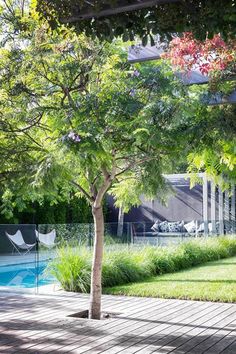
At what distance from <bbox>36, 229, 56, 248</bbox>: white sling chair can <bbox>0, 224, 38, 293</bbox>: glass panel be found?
241 millimetres

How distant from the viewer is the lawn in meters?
8.43

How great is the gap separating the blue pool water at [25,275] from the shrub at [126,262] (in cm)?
23

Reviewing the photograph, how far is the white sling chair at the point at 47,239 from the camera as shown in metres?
10.6

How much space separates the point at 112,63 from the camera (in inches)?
237

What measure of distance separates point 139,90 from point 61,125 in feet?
3.31

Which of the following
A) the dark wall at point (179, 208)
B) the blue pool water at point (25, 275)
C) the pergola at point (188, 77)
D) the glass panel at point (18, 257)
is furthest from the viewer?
the dark wall at point (179, 208)

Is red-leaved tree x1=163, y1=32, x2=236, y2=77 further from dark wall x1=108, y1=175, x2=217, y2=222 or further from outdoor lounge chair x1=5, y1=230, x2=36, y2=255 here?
dark wall x1=108, y1=175, x2=217, y2=222

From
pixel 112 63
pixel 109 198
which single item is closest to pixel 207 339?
pixel 112 63

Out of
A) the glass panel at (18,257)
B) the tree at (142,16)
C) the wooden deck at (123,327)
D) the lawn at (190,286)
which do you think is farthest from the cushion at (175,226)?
the tree at (142,16)

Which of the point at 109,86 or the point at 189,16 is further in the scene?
the point at 109,86

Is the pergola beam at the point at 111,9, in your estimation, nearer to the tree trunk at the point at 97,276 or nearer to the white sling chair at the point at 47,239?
the tree trunk at the point at 97,276

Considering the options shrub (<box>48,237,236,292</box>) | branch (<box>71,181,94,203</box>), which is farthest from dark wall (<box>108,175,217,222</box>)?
branch (<box>71,181,94,203</box>)

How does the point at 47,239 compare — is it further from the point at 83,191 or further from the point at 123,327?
the point at 123,327

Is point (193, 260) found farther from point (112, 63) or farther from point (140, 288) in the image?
point (112, 63)
